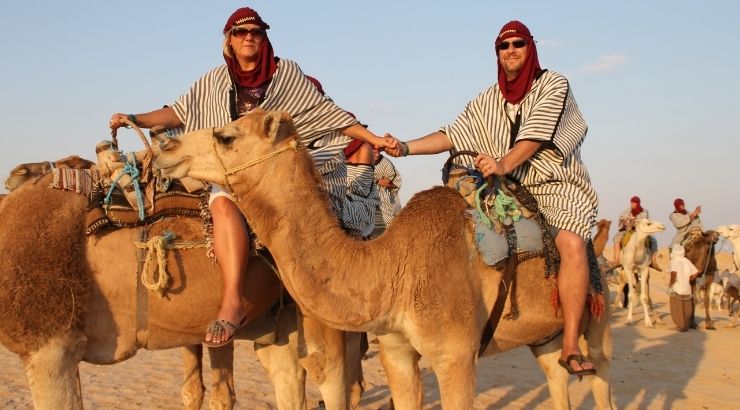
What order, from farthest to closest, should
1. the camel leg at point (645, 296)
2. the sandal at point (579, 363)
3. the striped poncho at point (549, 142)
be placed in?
the camel leg at point (645, 296) < the striped poncho at point (549, 142) < the sandal at point (579, 363)

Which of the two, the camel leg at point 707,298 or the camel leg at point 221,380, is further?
the camel leg at point 707,298

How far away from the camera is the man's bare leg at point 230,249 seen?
4.99m

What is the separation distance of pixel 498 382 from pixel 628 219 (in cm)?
1130

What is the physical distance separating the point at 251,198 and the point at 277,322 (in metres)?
1.41

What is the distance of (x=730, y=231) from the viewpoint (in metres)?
22.0

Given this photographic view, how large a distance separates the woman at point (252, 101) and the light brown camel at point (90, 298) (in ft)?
1.39

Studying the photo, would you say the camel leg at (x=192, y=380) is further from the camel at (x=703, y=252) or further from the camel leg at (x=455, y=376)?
the camel at (x=703, y=252)

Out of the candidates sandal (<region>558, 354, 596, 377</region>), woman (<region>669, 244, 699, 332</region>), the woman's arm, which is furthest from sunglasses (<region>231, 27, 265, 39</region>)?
woman (<region>669, 244, 699, 332</region>)

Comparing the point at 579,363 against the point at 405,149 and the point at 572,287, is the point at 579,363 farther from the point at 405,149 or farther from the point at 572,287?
the point at 405,149

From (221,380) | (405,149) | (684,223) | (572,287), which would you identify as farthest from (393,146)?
(684,223)

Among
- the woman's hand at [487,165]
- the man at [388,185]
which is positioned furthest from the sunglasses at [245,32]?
the man at [388,185]

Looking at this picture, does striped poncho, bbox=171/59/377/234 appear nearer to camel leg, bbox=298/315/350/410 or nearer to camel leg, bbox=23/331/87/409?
camel leg, bbox=298/315/350/410

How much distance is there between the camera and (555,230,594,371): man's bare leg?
17.0 ft

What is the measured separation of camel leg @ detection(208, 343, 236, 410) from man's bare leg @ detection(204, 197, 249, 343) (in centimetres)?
142
